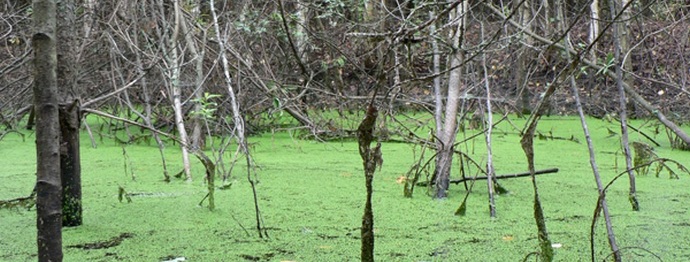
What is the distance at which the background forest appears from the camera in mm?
2699

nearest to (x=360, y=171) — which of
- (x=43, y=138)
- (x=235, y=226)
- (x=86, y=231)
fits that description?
(x=235, y=226)

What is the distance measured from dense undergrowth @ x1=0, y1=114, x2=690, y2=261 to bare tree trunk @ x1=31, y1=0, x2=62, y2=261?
0.72 meters

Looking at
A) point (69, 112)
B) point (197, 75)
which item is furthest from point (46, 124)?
point (197, 75)

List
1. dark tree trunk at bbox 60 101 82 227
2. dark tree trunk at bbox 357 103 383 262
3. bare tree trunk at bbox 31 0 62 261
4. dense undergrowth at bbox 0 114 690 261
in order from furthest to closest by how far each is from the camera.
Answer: dark tree trunk at bbox 60 101 82 227 → dense undergrowth at bbox 0 114 690 261 → dark tree trunk at bbox 357 103 383 262 → bare tree trunk at bbox 31 0 62 261

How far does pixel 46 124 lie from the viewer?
6.68 ft

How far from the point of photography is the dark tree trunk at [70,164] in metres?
3.08

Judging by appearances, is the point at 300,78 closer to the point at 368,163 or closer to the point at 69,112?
the point at 69,112

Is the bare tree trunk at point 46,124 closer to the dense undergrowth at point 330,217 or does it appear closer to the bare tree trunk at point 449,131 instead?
the dense undergrowth at point 330,217

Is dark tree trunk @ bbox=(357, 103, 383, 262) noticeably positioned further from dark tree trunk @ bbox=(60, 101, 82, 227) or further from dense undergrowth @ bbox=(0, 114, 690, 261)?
dark tree trunk @ bbox=(60, 101, 82, 227)

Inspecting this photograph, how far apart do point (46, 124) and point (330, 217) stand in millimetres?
1739

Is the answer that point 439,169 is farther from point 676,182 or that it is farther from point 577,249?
point 676,182

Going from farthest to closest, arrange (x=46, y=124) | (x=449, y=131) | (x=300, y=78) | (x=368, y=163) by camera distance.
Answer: (x=300, y=78) < (x=449, y=131) < (x=368, y=163) < (x=46, y=124)

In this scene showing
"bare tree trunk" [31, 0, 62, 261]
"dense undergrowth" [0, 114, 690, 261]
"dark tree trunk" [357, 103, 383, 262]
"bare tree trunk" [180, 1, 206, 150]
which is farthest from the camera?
"bare tree trunk" [180, 1, 206, 150]

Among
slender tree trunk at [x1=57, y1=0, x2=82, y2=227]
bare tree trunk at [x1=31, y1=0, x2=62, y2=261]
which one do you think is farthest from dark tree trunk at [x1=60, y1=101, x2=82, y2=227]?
bare tree trunk at [x1=31, y1=0, x2=62, y2=261]
